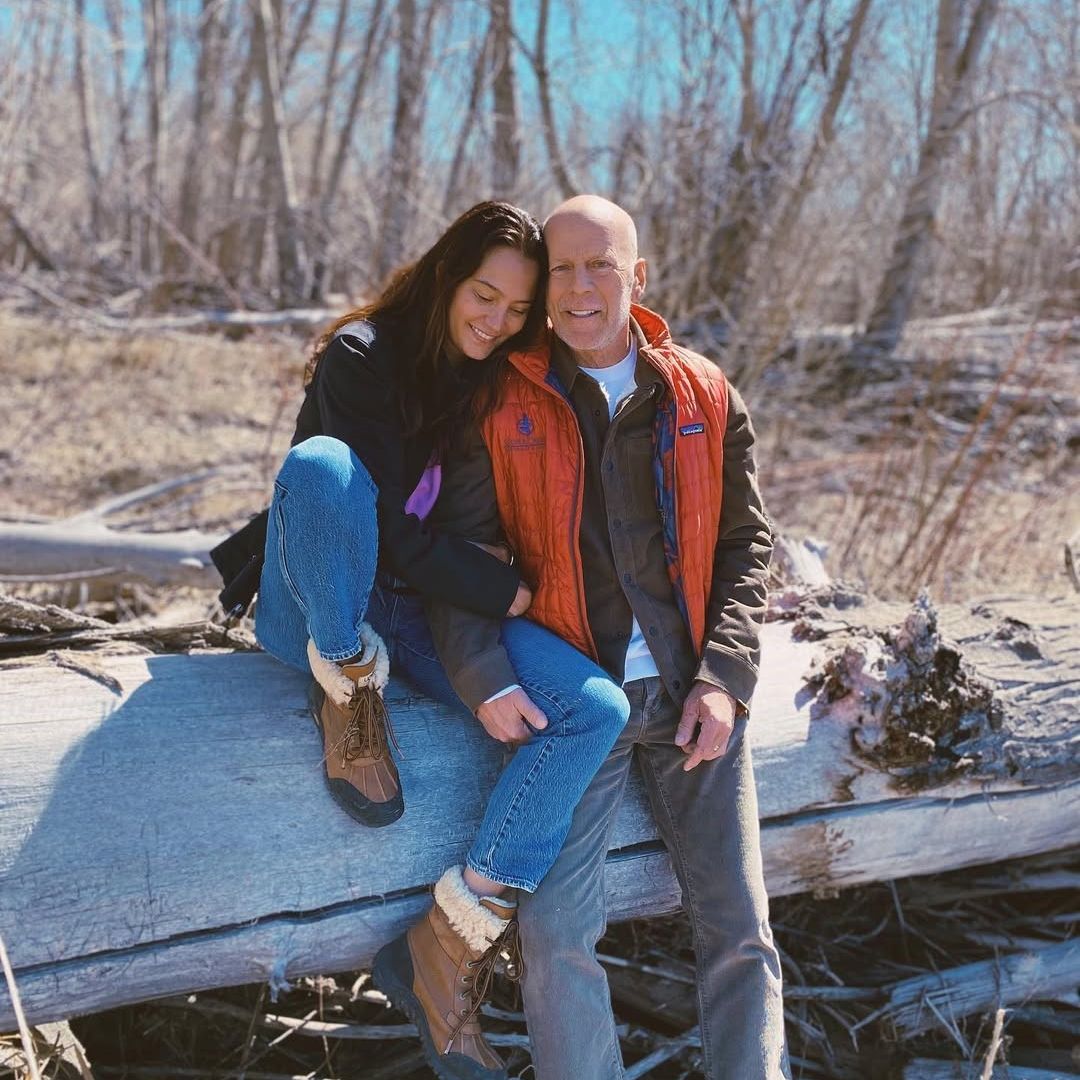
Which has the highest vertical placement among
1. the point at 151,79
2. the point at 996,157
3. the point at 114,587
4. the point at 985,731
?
the point at 151,79

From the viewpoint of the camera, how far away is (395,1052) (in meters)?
2.75

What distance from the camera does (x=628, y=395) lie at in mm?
2631

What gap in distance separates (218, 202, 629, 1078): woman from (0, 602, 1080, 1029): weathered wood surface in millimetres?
Answer: 105

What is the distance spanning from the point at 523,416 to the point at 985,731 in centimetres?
163

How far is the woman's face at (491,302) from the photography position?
253cm

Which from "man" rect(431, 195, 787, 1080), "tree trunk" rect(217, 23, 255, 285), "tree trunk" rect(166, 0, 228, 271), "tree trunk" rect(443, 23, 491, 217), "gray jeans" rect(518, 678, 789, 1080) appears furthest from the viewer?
"tree trunk" rect(166, 0, 228, 271)

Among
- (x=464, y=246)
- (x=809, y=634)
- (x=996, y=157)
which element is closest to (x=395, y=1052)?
(x=809, y=634)

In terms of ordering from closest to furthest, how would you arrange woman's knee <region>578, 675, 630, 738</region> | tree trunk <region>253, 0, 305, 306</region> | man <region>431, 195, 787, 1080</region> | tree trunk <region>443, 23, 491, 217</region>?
woman's knee <region>578, 675, 630, 738</region> → man <region>431, 195, 787, 1080</region> → tree trunk <region>443, 23, 491, 217</region> → tree trunk <region>253, 0, 305, 306</region>

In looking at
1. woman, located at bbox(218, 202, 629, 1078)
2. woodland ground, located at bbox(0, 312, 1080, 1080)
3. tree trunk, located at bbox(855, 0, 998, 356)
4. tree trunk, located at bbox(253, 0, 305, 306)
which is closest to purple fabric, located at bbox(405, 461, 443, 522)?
woman, located at bbox(218, 202, 629, 1078)

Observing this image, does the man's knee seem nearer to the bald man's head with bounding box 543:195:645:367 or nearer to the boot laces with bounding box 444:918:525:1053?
the boot laces with bounding box 444:918:525:1053

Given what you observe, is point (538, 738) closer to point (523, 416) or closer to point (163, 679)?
point (523, 416)

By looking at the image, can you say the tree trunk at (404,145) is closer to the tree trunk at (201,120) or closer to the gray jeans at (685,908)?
the tree trunk at (201,120)

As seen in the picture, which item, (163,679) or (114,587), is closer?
(163,679)

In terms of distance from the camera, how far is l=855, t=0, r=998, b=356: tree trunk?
25.2 ft
